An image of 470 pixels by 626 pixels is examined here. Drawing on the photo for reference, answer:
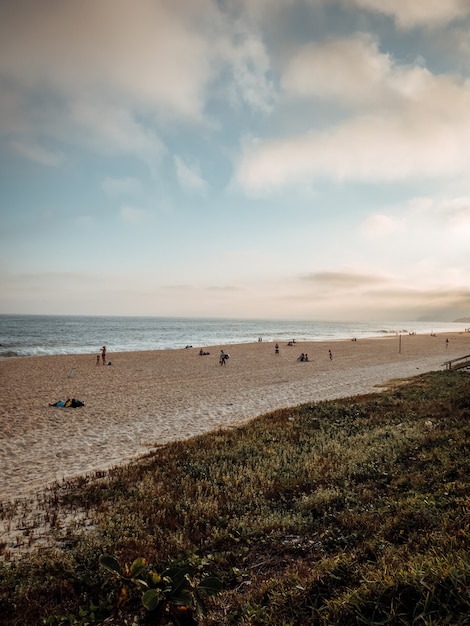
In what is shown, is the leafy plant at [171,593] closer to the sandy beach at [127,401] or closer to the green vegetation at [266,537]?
the green vegetation at [266,537]

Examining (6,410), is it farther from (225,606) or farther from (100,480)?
(225,606)

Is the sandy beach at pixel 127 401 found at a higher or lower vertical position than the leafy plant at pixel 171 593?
lower

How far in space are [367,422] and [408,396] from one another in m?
6.13

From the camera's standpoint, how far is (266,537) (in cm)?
632

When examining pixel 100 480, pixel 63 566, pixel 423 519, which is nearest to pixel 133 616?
pixel 63 566

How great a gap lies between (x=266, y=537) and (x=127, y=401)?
1842 centimetres

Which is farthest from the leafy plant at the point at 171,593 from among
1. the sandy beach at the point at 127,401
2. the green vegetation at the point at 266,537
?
the sandy beach at the point at 127,401

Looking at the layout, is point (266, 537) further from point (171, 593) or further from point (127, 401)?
point (127, 401)

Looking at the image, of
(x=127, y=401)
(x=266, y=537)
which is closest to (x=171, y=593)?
(x=266, y=537)

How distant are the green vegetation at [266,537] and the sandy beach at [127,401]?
2.63 m

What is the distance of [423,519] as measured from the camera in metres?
5.26

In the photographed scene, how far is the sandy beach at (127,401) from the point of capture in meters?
12.9

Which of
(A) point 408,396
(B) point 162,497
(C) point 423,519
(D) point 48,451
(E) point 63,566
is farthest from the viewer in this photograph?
(A) point 408,396

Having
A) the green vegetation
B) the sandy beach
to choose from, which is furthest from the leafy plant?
the sandy beach
